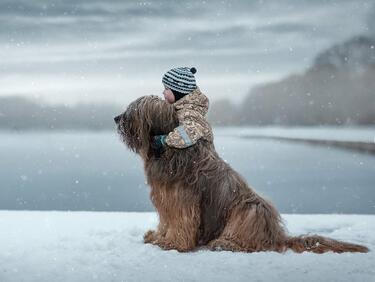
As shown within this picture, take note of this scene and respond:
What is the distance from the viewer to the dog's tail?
21.1 ft

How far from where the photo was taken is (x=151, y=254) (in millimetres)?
6320

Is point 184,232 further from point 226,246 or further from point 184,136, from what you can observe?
point 184,136

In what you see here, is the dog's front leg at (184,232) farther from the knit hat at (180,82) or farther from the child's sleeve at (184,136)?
the knit hat at (180,82)

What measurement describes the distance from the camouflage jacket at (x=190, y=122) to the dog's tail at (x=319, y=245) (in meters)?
1.36

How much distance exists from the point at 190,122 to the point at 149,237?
1.49 m

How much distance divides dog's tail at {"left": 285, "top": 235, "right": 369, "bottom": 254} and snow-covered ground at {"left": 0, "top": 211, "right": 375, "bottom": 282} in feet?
0.58

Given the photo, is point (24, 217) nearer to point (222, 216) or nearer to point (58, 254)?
point (58, 254)

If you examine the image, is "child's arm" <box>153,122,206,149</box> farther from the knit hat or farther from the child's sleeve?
the knit hat

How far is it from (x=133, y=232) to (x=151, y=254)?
1.14 metres

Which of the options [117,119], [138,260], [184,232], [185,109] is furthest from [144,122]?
[138,260]

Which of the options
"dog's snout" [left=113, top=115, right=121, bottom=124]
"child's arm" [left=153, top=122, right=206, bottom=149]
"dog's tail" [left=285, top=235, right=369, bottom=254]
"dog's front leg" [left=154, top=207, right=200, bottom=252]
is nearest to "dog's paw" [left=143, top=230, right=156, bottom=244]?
"dog's front leg" [left=154, top=207, right=200, bottom=252]

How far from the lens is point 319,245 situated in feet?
21.2

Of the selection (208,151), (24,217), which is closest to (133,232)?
(208,151)

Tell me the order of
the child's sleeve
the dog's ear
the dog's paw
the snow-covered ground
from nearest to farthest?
the snow-covered ground
the child's sleeve
the dog's ear
the dog's paw
